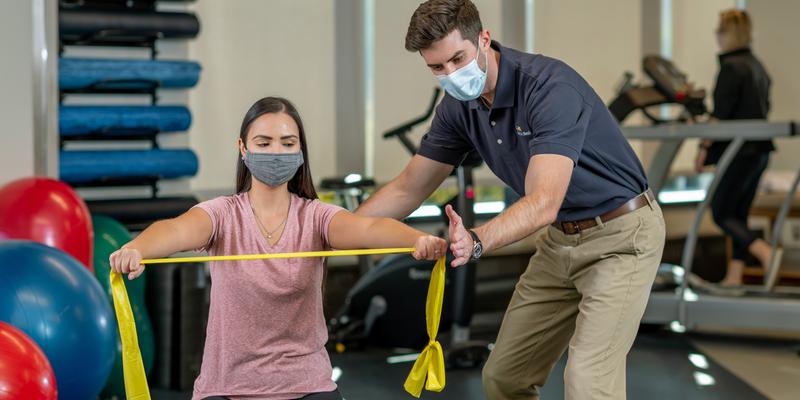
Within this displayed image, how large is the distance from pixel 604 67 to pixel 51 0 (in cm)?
444

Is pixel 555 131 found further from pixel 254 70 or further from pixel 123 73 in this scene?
pixel 254 70

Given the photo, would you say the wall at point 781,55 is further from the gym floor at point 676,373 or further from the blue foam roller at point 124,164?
the blue foam roller at point 124,164

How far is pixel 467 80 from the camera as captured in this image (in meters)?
2.95

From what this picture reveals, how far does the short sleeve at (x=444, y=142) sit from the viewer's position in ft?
10.7

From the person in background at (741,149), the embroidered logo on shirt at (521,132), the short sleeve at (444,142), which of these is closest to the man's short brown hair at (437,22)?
the embroidered logo on shirt at (521,132)

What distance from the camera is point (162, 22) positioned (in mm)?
5508

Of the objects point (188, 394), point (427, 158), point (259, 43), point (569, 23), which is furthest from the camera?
point (569, 23)

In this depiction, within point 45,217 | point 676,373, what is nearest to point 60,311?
point 45,217

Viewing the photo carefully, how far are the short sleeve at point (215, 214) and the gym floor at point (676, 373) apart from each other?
2.51 meters

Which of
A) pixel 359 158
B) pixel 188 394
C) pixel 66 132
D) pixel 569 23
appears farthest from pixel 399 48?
pixel 188 394

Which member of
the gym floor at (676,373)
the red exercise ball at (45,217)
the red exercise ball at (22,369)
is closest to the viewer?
the red exercise ball at (22,369)

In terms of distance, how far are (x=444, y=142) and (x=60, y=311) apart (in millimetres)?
1575

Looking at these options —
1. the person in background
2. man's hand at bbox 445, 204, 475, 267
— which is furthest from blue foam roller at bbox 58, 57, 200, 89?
man's hand at bbox 445, 204, 475, 267

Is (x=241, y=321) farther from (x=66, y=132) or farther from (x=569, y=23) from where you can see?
(x=569, y=23)
